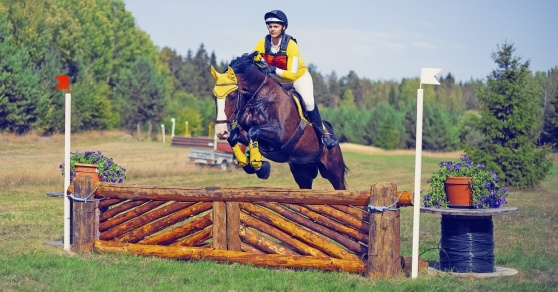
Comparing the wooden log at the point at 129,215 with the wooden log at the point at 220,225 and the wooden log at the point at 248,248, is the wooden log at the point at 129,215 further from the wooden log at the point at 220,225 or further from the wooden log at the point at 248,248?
the wooden log at the point at 248,248

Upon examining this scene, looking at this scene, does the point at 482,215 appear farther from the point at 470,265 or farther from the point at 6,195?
the point at 6,195

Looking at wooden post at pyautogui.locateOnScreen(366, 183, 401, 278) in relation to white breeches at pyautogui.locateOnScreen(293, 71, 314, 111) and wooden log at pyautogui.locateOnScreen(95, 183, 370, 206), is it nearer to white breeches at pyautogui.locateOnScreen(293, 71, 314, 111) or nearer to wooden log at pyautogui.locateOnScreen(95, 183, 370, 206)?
wooden log at pyautogui.locateOnScreen(95, 183, 370, 206)

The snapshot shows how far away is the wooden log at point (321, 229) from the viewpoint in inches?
316

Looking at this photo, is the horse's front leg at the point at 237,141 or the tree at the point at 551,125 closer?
the horse's front leg at the point at 237,141

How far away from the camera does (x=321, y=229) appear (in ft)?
27.0

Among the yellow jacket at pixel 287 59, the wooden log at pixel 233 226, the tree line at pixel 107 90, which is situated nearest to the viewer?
the wooden log at pixel 233 226

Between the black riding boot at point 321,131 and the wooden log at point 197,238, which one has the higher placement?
the black riding boot at point 321,131

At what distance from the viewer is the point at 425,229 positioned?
13.5 m

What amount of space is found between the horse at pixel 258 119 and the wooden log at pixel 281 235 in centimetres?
61

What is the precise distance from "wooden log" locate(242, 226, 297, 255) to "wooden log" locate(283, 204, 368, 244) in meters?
0.45

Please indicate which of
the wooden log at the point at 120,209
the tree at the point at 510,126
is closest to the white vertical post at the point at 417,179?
the wooden log at the point at 120,209

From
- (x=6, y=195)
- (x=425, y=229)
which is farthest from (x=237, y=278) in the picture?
(x=6, y=195)

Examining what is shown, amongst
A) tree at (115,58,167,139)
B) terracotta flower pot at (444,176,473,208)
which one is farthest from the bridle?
tree at (115,58,167,139)

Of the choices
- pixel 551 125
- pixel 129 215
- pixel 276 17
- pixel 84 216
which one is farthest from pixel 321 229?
pixel 551 125
